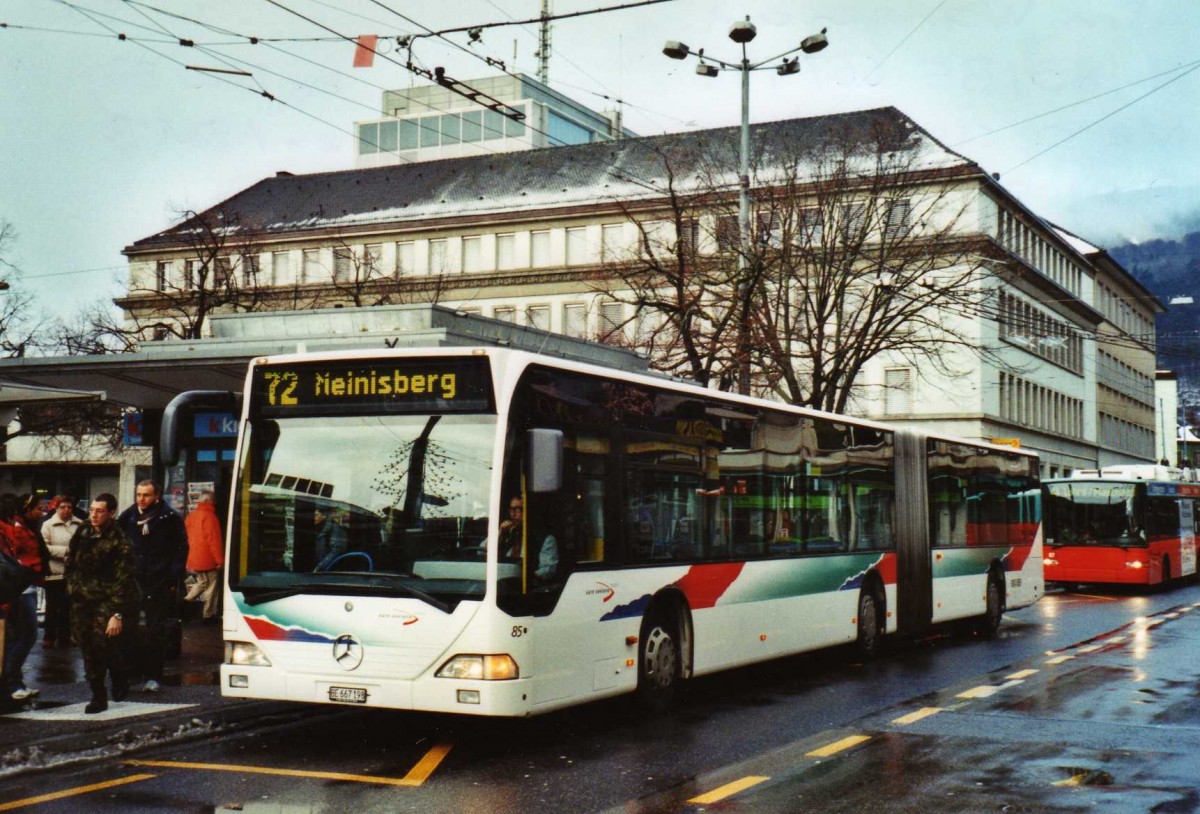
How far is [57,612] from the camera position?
682 inches

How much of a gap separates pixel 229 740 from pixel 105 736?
87 centimetres

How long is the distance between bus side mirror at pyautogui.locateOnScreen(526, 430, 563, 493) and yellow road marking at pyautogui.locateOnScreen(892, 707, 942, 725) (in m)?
→ 3.72

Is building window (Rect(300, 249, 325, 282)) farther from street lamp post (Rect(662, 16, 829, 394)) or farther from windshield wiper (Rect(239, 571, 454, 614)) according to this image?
windshield wiper (Rect(239, 571, 454, 614))

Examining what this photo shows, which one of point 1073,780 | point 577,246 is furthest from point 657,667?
point 577,246

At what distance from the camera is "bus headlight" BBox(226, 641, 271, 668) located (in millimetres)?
10703

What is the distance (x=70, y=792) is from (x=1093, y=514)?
29092mm

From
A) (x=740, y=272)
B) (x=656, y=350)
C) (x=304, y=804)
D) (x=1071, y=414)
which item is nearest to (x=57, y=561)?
(x=304, y=804)

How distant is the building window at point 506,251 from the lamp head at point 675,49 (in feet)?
170

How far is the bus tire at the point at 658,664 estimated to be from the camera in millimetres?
12078

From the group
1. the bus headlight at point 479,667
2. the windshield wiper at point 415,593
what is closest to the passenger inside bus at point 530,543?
the windshield wiper at point 415,593

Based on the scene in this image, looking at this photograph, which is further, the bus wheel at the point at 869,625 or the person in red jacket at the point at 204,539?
the person in red jacket at the point at 204,539

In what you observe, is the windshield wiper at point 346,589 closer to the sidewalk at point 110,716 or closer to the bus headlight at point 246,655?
the bus headlight at point 246,655

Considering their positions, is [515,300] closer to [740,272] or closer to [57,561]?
[740,272]

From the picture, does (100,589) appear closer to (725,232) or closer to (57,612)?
(57,612)
